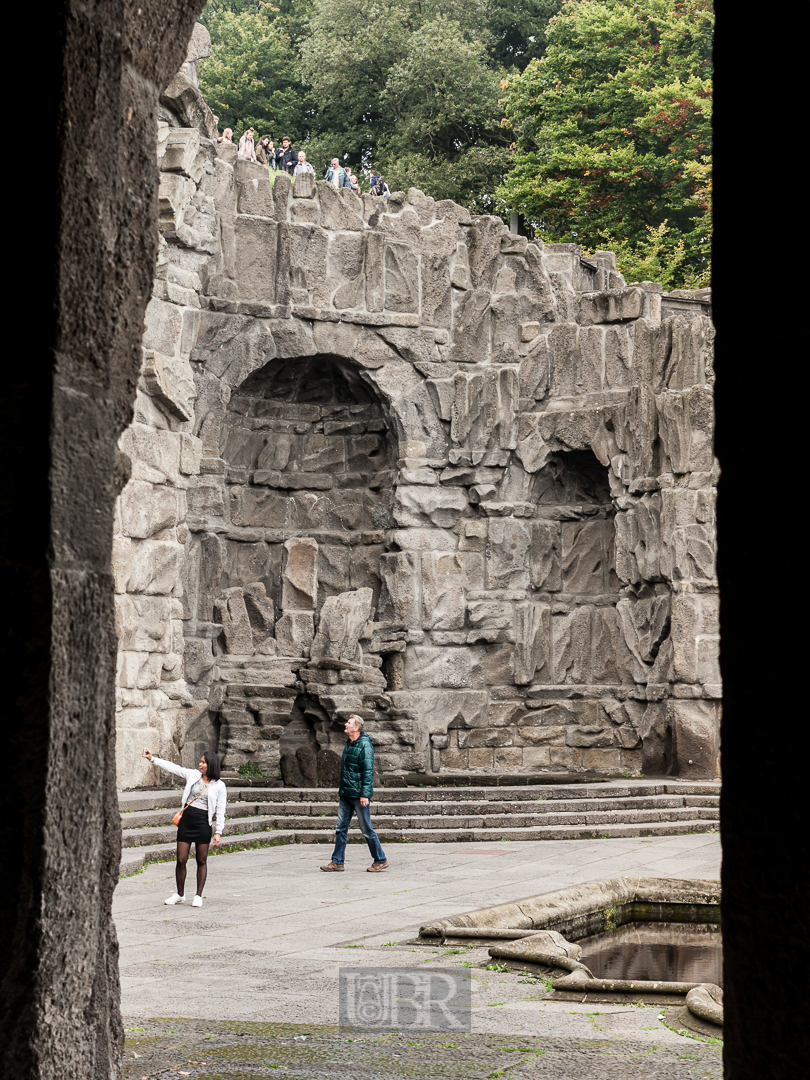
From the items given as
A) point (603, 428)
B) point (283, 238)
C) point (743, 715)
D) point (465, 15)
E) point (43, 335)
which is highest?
point (465, 15)

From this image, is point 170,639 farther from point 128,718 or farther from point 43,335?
point 43,335

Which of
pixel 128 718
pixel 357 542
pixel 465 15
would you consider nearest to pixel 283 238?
pixel 357 542

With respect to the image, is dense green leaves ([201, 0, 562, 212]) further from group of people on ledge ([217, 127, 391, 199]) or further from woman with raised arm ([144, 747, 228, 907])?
woman with raised arm ([144, 747, 228, 907])

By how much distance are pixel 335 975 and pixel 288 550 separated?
11457 mm

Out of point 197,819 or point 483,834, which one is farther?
point 483,834

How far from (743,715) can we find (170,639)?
42.2 feet

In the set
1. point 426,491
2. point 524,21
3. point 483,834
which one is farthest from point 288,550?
point 524,21

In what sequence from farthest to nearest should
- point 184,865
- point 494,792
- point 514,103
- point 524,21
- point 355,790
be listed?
point 524,21 → point 514,103 → point 494,792 → point 355,790 → point 184,865

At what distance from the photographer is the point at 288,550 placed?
17734 mm

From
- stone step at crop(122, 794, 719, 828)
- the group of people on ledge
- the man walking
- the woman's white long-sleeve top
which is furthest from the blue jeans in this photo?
the group of people on ledge

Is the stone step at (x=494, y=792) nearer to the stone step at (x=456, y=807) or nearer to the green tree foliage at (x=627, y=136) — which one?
the stone step at (x=456, y=807)

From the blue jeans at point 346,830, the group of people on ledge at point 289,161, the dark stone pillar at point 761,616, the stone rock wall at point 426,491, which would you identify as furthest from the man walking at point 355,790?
the group of people on ledge at point 289,161

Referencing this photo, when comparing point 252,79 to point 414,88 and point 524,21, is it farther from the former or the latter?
point 524,21

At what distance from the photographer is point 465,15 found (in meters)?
34.9
